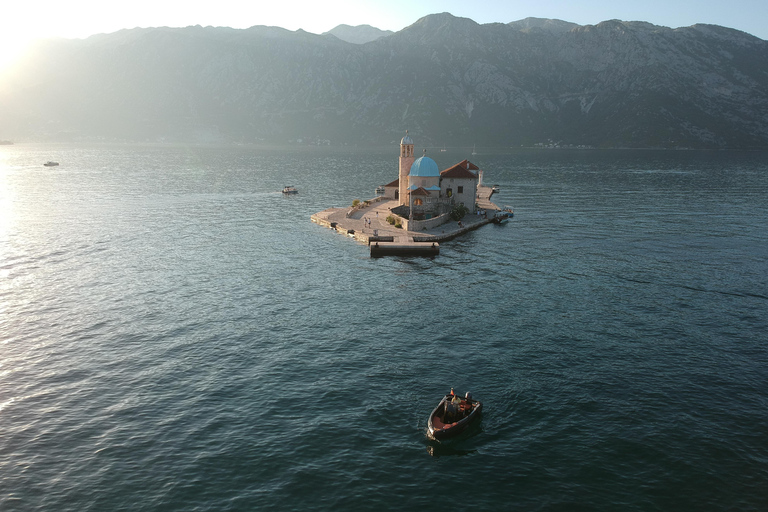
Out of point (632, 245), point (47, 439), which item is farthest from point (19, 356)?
point (632, 245)

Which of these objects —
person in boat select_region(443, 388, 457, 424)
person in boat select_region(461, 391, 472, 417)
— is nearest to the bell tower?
person in boat select_region(461, 391, 472, 417)

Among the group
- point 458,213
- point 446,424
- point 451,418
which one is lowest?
point 446,424

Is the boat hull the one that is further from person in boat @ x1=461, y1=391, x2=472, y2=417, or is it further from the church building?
the church building

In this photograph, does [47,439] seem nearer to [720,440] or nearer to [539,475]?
[539,475]

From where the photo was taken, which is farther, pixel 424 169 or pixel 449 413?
pixel 424 169

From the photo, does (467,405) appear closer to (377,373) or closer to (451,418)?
(451,418)

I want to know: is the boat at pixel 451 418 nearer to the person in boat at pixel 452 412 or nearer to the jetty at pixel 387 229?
the person in boat at pixel 452 412

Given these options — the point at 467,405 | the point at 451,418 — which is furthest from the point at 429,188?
the point at 451,418
